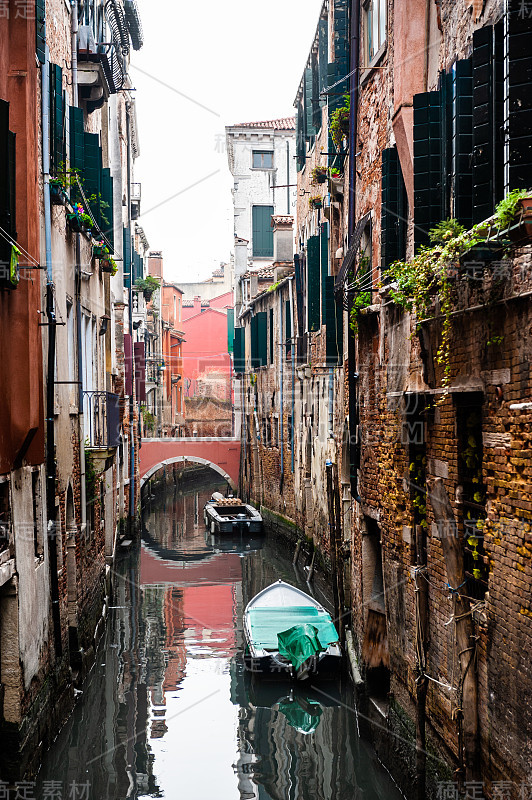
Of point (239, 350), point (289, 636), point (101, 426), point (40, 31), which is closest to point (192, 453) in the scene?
point (239, 350)

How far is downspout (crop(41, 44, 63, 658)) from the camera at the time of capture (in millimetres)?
8211

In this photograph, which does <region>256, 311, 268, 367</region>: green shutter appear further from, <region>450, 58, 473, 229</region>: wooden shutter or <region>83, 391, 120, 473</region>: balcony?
<region>450, 58, 473, 229</region>: wooden shutter

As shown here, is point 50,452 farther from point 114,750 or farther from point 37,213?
point 114,750

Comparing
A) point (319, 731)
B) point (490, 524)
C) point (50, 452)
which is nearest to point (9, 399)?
point (50, 452)

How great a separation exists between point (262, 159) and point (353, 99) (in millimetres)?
23122

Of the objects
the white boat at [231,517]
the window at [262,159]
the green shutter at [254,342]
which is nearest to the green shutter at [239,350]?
the green shutter at [254,342]

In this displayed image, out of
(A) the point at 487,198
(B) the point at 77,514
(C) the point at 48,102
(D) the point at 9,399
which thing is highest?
(C) the point at 48,102

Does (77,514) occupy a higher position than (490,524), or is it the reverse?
(490,524)

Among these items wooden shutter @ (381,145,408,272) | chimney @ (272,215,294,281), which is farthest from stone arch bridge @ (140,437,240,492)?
wooden shutter @ (381,145,408,272)

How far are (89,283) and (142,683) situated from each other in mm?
5596

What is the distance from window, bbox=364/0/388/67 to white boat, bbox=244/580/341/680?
6642 millimetres

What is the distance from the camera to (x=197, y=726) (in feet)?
31.6

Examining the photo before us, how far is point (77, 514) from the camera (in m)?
10.9

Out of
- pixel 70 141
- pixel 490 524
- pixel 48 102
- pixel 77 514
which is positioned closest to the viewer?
pixel 490 524
